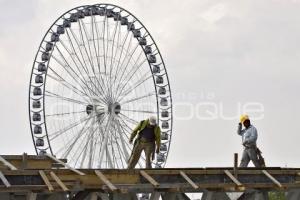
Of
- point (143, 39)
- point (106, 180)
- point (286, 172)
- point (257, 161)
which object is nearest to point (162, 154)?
point (143, 39)

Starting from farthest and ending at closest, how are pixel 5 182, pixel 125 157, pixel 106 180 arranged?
1. pixel 125 157
2. pixel 106 180
3. pixel 5 182

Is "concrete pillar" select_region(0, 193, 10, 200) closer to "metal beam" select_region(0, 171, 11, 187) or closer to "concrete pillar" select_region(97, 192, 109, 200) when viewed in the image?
"metal beam" select_region(0, 171, 11, 187)

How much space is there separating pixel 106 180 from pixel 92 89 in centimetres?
2375

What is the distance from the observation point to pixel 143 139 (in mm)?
25719

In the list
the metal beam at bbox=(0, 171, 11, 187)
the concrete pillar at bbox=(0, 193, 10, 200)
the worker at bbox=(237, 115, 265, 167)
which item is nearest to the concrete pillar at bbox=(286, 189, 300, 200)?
the worker at bbox=(237, 115, 265, 167)

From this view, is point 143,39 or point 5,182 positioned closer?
point 5,182

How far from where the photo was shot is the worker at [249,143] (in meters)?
26.1

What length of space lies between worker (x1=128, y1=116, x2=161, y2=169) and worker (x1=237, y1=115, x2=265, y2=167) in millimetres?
2426

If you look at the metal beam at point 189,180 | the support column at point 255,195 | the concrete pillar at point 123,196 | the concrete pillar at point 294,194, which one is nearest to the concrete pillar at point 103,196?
the concrete pillar at point 123,196

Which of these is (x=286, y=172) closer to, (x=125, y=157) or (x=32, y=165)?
(x=32, y=165)

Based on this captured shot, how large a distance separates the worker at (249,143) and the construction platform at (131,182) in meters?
2.66

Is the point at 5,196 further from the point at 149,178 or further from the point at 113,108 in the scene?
the point at 113,108

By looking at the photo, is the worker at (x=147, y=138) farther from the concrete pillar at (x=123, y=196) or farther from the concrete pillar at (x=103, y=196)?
the concrete pillar at (x=103, y=196)

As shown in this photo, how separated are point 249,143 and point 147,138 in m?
2.83
